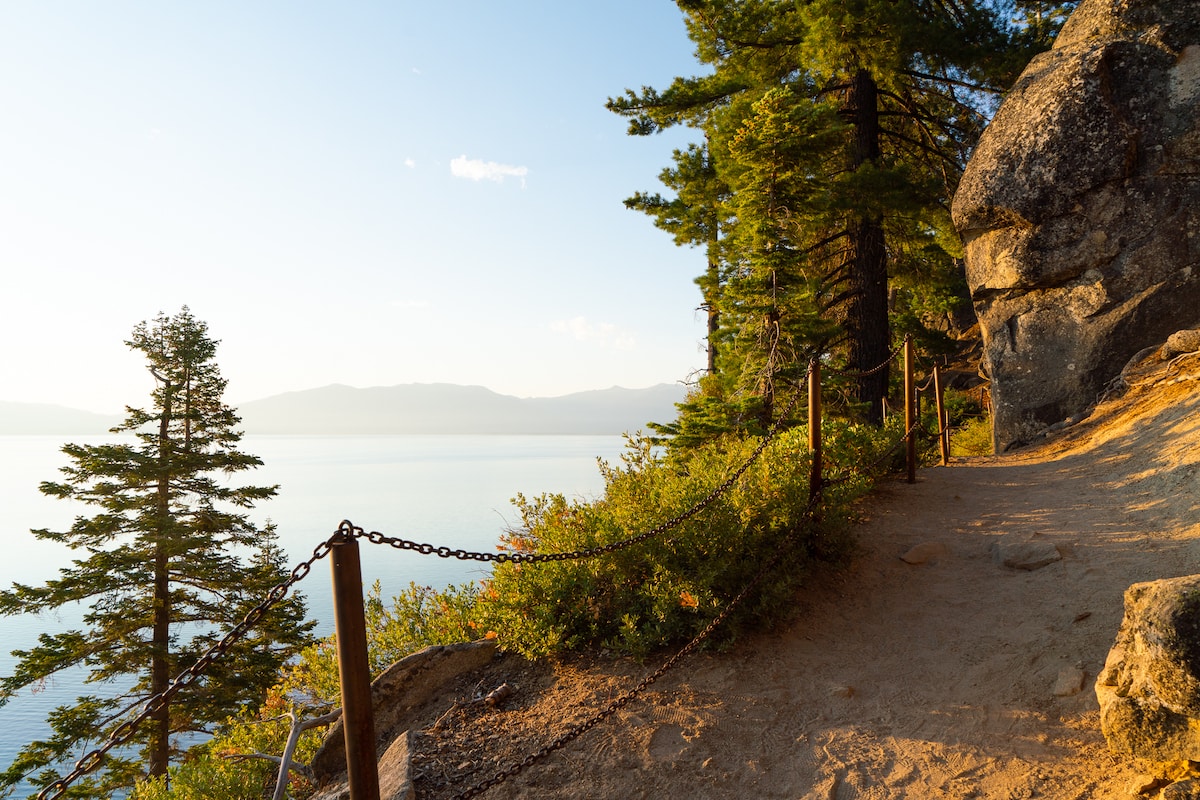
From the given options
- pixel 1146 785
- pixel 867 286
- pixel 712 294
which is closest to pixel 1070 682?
pixel 1146 785

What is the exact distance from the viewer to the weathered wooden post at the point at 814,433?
5.46 metres

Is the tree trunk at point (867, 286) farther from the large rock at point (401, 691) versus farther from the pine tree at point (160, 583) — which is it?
the pine tree at point (160, 583)

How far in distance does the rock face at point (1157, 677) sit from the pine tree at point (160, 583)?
15991 millimetres

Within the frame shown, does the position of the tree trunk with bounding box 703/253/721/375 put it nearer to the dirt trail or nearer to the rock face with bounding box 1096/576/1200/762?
the dirt trail

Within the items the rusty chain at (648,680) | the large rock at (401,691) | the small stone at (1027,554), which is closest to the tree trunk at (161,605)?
the large rock at (401,691)

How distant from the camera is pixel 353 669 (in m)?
2.51

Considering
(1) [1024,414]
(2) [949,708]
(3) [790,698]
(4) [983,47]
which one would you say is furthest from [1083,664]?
(4) [983,47]

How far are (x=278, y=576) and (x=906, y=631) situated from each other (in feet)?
56.4

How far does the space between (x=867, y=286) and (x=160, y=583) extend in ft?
55.3

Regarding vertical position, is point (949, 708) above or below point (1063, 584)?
below

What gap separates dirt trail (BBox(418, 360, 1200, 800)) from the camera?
3.41 metres

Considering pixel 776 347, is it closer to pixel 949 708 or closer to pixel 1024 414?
pixel 1024 414

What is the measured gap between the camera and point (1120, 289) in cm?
971

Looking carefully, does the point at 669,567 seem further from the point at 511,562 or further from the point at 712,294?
the point at 712,294
